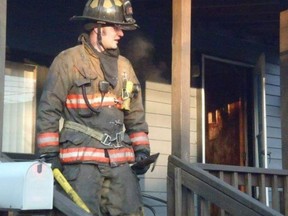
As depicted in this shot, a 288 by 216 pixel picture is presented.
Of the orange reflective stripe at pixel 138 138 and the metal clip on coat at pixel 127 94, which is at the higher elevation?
the metal clip on coat at pixel 127 94

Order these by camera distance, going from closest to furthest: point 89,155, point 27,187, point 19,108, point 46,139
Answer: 1. point 27,187
2. point 46,139
3. point 89,155
4. point 19,108

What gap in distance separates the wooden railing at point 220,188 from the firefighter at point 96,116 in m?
0.49

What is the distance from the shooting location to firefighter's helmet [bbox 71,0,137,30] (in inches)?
204

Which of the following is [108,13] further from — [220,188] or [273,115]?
[273,115]

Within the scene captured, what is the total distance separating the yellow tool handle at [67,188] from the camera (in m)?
4.70

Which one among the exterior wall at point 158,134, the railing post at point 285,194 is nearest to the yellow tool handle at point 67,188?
the railing post at point 285,194

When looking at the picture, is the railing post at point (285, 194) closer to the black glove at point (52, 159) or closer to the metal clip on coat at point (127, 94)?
the metal clip on coat at point (127, 94)

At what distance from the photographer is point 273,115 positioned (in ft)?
32.6

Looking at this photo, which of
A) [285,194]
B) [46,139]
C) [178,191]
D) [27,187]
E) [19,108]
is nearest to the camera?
[27,187]

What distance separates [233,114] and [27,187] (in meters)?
6.07

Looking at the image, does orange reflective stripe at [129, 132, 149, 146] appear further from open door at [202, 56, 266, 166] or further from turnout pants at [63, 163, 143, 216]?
open door at [202, 56, 266, 166]

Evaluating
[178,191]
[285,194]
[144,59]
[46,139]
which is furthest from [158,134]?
[46,139]

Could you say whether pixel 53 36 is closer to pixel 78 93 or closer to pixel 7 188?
pixel 78 93

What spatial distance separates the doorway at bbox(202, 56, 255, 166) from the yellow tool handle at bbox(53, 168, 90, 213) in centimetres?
500
